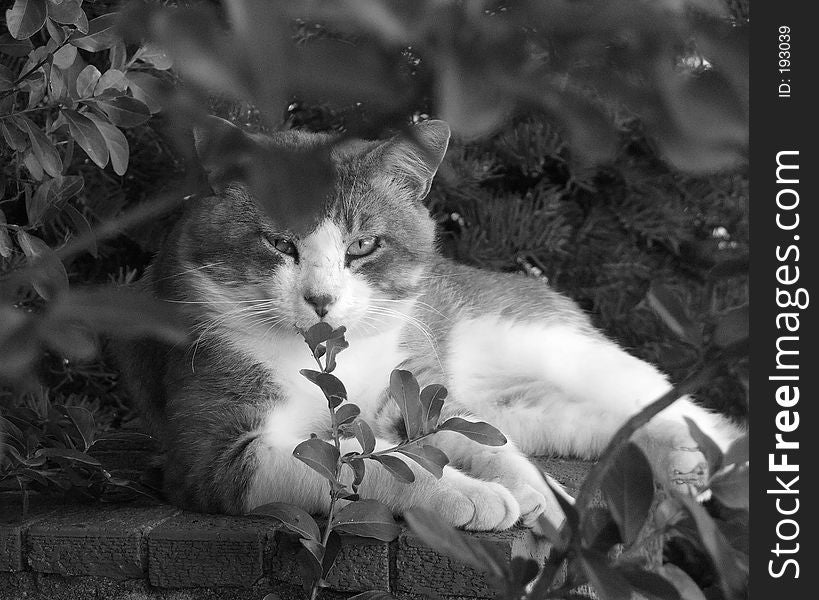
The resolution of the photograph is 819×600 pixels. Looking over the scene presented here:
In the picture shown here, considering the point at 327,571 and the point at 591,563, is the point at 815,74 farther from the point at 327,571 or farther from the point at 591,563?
the point at 327,571

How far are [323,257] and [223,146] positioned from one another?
0.87m

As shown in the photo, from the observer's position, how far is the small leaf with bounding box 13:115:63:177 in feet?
2.71

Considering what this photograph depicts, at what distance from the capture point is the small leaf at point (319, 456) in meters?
0.85

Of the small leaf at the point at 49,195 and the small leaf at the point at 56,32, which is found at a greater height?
the small leaf at the point at 56,32

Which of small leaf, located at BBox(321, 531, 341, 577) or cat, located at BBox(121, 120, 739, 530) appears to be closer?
small leaf, located at BBox(321, 531, 341, 577)

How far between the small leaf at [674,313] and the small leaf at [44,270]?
311mm

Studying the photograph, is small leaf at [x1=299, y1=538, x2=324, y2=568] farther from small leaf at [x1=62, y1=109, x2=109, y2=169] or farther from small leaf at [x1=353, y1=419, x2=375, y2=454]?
small leaf at [x1=62, y1=109, x2=109, y2=169]

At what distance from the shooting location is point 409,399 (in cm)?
89

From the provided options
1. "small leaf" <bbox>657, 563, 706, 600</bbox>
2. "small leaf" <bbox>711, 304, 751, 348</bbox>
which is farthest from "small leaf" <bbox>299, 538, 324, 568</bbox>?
"small leaf" <bbox>711, 304, 751, 348</bbox>

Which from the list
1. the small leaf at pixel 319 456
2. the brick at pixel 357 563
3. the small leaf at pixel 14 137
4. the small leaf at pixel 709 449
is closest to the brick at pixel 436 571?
the brick at pixel 357 563

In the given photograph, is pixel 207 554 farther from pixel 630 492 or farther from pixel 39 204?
pixel 630 492

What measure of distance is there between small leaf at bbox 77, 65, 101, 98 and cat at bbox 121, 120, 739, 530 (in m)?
0.21

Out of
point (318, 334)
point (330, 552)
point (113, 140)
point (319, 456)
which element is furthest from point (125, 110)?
point (330, 552)

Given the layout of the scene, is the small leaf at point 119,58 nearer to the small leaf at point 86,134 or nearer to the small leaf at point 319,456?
the small leaf at point 86,134
